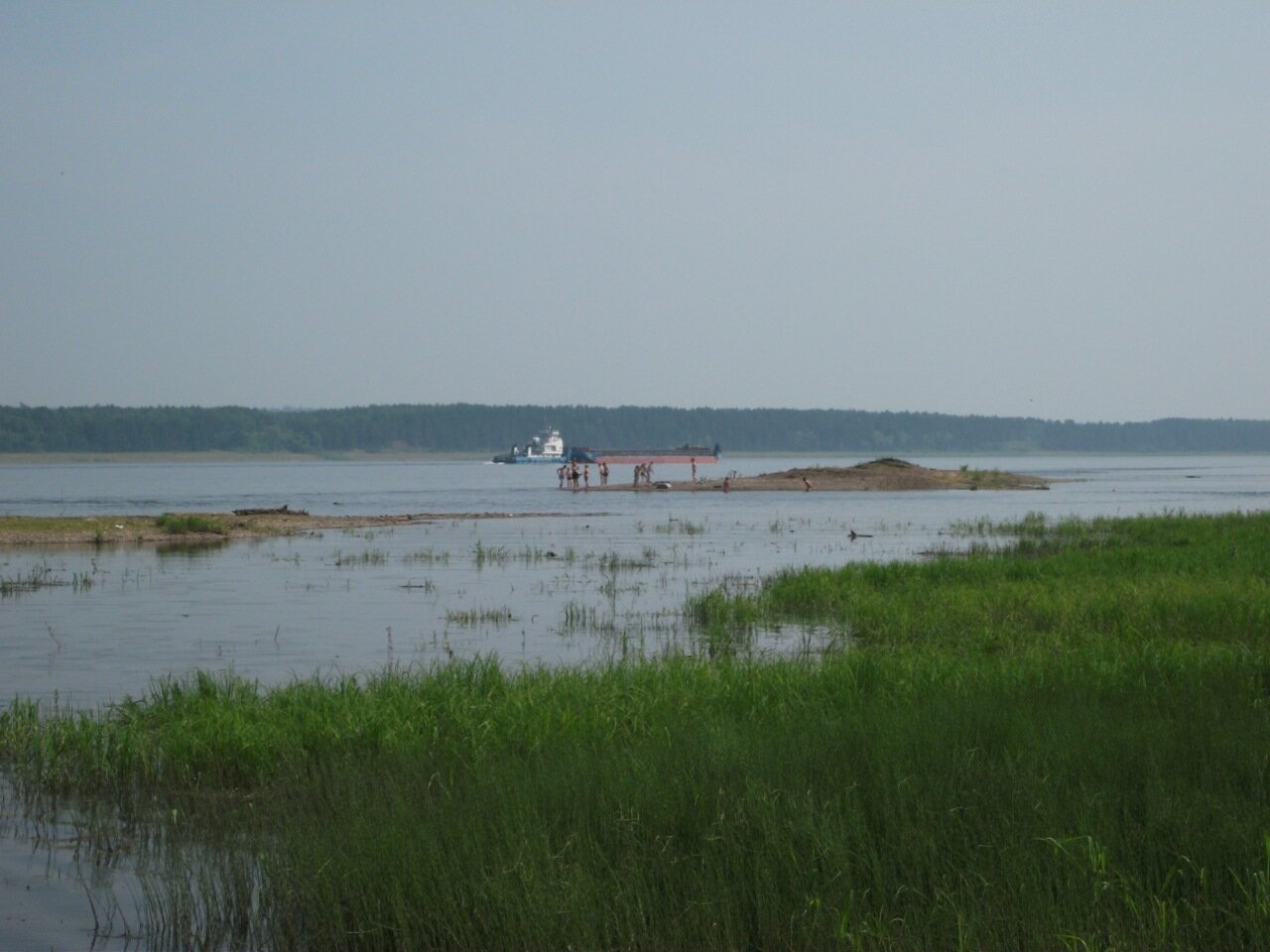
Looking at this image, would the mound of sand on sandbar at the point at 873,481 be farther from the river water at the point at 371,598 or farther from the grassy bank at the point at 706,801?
the grassy bank at the point at 706,801

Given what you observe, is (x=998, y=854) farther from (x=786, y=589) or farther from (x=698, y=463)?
(x=698, y=463)

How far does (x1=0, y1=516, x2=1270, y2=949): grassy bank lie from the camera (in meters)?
7.35

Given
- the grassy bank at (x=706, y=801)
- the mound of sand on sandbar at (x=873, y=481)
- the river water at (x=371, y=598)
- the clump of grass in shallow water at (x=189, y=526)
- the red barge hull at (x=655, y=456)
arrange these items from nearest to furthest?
the grassy bank at (x=706, y=801) < the river water at (x=371, y=598) < the clump of grass in shallow water at (x=189, y=526) < the mound of sand on sandbar at (x=873, y=481) < the red barge hull at (x=655, y=456)

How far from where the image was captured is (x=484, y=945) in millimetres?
7531

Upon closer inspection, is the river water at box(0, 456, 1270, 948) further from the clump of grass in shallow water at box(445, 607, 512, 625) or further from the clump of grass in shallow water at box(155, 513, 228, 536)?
the clump of grass in shallow water at box(155, 513, 228, 536)

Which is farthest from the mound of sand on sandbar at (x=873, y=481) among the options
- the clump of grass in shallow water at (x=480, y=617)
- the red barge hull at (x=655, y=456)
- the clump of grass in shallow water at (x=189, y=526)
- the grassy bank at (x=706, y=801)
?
the grassy bank at (x=706, y=801)

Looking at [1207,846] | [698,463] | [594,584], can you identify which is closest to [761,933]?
[1207,846]

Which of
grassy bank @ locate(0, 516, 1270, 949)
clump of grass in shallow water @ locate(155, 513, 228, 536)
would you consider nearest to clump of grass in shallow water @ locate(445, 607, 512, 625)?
grassy bank @ locate(0, 516, 1270, 949)

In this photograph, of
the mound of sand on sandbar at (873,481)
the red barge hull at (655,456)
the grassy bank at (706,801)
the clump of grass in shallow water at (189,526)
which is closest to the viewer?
the grassy bank at (706,801)

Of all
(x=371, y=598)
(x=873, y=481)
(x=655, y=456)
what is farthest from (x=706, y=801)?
(x=655, y=456)

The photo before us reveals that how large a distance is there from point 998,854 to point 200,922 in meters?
4.74

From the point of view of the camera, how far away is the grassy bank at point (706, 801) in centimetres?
735

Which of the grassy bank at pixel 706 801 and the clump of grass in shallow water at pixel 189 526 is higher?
the grassy bank at pixel 706 801

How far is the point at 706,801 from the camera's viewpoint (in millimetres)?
8641
